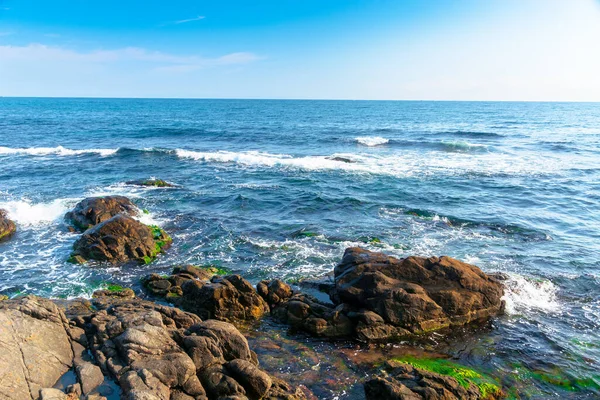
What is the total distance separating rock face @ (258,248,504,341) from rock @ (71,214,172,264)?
8.09 metres

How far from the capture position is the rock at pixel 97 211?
82.4 ft

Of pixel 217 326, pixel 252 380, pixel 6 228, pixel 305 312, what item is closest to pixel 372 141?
pixel 6 228

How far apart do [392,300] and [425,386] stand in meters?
4.35

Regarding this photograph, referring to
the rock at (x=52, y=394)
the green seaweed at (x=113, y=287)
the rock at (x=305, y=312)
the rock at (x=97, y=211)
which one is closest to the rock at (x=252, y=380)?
the rock at (x=52, y=394)

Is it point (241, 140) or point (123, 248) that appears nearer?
point (123, 248)

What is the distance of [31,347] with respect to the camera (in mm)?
10766

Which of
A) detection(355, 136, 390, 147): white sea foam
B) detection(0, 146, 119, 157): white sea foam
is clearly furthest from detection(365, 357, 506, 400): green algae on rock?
detection(355, 136, 390, 147): white sea foam

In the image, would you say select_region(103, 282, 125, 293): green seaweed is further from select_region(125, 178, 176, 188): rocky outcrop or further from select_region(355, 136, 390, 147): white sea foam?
select_region(355, 136, 390, 147): white sea foam

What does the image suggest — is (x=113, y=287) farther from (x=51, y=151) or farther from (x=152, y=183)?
(x=51, y=151)

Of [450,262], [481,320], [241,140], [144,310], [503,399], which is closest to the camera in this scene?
[503,399]

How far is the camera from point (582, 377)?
42.1 feet

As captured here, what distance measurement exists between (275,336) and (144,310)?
15.7ft

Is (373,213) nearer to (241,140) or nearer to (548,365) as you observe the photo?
(548,365)

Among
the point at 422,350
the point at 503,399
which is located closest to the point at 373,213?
the point at 422,350
